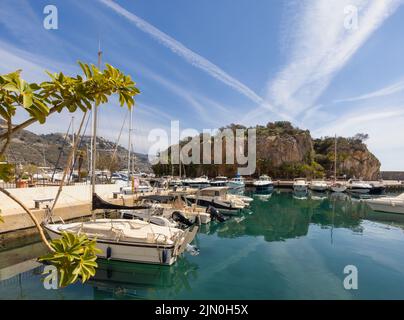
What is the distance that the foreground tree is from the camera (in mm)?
2182

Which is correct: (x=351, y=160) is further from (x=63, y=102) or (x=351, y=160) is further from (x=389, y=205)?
(x=63, y=102)

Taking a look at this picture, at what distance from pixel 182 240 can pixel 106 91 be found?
11.8 meters

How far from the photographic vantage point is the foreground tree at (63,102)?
7.16ft

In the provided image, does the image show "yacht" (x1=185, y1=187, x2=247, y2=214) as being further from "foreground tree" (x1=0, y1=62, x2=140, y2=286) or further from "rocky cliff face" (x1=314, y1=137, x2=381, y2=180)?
"rocky cliff face" (x1=314, y1=137, x2=381, y2=180)

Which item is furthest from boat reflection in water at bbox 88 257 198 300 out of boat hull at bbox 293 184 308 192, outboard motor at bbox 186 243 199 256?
boat hull at bbox 293 184 308 192

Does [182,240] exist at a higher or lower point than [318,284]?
higher

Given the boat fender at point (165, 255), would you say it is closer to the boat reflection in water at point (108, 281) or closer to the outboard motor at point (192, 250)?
the boat reflection in water at point (108, 281)

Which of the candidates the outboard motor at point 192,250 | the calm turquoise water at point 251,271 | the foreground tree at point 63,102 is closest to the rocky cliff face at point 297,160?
the calm turquoise water at point 251,271

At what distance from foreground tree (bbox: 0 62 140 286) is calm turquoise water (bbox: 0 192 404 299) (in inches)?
353

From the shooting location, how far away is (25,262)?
1305cm

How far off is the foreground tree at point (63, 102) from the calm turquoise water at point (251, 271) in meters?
8.97
